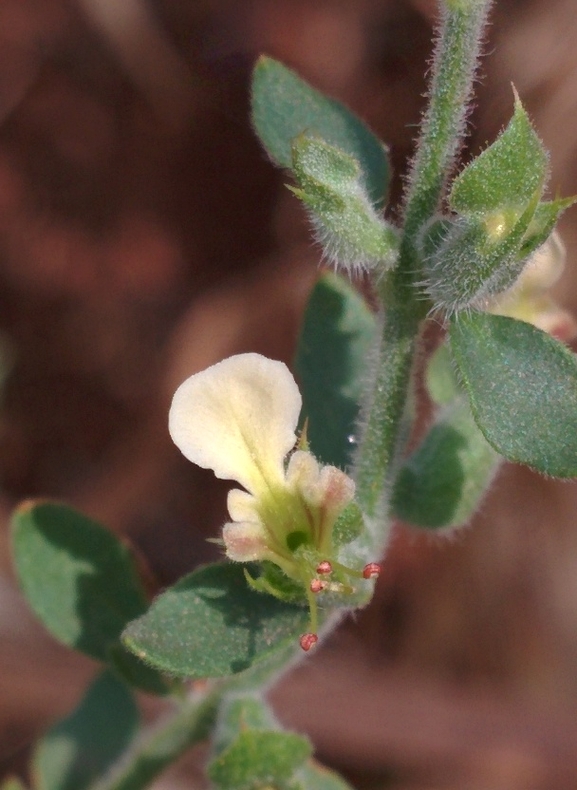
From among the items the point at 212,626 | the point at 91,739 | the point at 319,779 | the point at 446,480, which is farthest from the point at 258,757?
the point at 91,739

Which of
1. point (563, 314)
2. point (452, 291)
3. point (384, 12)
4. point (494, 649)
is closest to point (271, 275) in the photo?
point (384, 12)

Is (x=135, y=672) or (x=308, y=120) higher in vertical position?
(x=308, y=120)

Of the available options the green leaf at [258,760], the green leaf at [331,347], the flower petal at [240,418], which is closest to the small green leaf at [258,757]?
the green leaf at [258,760]

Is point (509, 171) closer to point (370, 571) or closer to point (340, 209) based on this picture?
point (340, 209)

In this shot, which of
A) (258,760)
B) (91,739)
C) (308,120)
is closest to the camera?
(258,760)

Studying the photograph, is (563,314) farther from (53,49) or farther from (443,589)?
(53,49)

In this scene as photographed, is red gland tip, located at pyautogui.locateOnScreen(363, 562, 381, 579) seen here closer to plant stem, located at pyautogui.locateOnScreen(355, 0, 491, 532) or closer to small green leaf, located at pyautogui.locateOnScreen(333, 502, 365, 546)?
small green leaf, located at pyautogui.locateOnScreen(333, 502, 365, 546)

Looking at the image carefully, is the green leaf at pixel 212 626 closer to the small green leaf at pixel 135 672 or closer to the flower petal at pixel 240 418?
the flower petal at pixel 240 418
